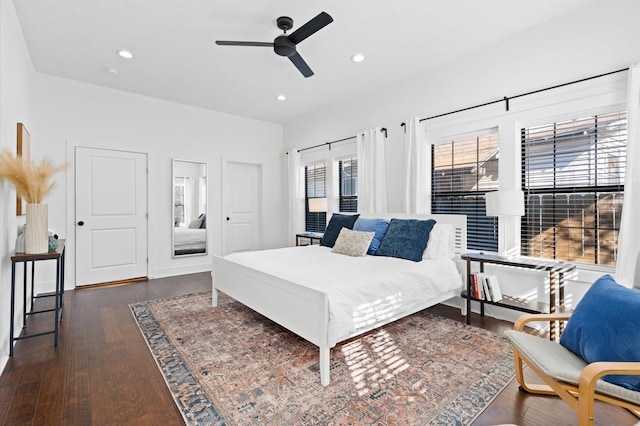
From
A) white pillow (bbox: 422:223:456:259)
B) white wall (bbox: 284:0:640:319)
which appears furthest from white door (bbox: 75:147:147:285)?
white pillow (bbox: 422:223:456:259)

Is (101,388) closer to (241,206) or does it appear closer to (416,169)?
(416,169)

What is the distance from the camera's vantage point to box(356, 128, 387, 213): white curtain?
4465mm

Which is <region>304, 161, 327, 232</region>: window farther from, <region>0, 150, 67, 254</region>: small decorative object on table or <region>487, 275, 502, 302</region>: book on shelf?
<region>0, 150, 67, 254</region>: small decorative object on table

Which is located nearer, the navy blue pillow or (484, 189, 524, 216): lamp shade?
(484, 189, 524, 216): lamp shade

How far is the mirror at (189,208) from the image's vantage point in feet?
17.6

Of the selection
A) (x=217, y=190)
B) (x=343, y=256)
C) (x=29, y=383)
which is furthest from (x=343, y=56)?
(x=29, y=383)

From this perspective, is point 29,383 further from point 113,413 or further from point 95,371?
point 113,413

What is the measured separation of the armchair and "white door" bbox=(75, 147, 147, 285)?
5.10m

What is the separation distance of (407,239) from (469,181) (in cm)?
111

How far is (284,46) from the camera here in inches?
115

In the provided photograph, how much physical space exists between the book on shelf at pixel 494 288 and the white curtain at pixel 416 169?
121 centimetres

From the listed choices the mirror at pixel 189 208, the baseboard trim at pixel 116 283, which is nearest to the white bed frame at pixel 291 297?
the baseboard trim at pixel 116 283

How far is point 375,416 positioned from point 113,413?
1.46m

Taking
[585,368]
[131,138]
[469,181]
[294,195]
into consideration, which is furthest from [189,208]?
[585,368]
